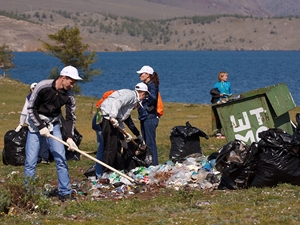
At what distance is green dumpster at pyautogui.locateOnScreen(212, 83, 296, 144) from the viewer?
42.2 ft

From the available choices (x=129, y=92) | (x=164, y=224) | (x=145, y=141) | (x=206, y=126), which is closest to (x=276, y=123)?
(x=145, y=141)

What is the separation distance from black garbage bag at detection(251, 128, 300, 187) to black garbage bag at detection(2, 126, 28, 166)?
18.5 ft

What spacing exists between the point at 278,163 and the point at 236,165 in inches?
24.0

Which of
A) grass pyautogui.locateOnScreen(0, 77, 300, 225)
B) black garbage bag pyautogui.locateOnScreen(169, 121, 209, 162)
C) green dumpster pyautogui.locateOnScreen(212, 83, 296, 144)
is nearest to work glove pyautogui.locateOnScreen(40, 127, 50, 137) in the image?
grass pyautogui.locateOnScreen(0, 77, 300, 225)

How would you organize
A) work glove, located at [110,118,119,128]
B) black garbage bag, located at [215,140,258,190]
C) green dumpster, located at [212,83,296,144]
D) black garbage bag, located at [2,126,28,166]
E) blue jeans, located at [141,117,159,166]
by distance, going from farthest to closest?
1. black garbage bag, located at [2,126,28,166]
2. green dumpster, located at [212,83,296,144]
3. blue jeans, located at [141,117,159,166]
4. work glove, located at [110,118,119,128]
5. black garbage bag, located at [215,140,258,190]

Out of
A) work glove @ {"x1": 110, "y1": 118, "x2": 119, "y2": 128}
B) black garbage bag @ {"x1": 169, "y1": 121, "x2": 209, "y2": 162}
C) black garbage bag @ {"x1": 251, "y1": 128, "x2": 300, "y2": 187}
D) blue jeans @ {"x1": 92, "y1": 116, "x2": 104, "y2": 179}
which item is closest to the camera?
black garbage bag @ {"x1": 251, "y1": 128, "x2": 300, "y2": 187}

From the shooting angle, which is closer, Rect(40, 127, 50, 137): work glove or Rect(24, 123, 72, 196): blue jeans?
Rect(40, 127, 50, 137): work glove

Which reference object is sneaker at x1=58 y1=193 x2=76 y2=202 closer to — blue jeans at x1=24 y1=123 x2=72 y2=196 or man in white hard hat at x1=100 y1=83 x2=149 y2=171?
blue jeans at x1=24 y1=123 x2=72 y2=196

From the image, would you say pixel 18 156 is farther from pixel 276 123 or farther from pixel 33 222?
pixel 33 222

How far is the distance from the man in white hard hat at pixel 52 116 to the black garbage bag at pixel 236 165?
2.26 m

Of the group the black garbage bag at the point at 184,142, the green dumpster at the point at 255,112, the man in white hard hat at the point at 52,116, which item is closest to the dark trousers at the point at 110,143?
the man in white hard hat at the point at 52,116

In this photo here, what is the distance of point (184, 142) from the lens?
13547mm

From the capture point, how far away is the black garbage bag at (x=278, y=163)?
32.1 ft

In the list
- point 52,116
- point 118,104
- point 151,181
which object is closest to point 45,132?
point 52,116
